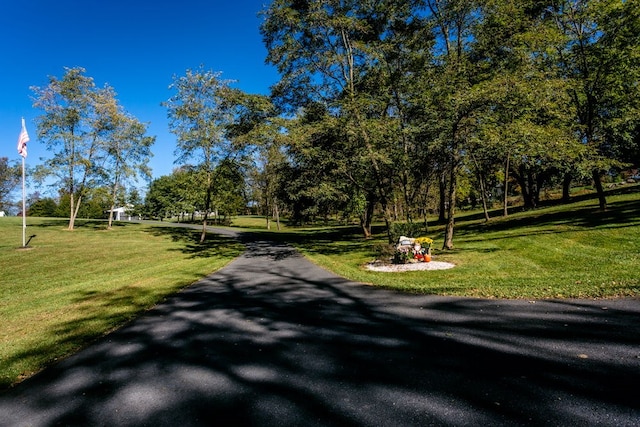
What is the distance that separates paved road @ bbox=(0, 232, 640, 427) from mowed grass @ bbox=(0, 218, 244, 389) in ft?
2.79

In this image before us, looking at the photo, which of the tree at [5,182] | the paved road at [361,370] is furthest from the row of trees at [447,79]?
the tree at [5,182]

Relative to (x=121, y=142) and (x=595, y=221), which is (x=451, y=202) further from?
(x=121, y=142)

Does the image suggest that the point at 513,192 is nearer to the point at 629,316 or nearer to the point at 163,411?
the point at 629,316

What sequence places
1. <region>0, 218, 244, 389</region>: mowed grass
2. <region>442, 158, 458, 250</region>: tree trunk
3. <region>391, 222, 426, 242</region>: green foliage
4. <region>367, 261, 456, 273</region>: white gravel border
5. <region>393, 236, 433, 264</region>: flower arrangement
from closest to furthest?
1. <region>0, 218, 244, 389</region>: mowed grass
2. <region>367, 261, 456, 273</region>: white gravel border
3. <region>393, 236, 433, 264</region>: flower arrangement
4. <region>442, 158, 458, 250</region>: tree trunk
5. <region>391, 222, 426, 242</region>: green foliage

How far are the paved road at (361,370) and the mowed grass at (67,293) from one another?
852mm

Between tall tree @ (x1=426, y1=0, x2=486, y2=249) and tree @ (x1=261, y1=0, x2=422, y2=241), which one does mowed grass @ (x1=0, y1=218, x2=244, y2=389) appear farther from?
tall tree @ (x1=426, y1=0, x2=486, y2=249)

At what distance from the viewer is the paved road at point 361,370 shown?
11.0 ft

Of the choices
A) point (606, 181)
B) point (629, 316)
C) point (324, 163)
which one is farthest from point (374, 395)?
point (606, 181)

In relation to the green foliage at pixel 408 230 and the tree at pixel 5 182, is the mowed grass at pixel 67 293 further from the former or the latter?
the tree at pixel 5 182

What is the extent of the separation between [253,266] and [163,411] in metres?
11.6

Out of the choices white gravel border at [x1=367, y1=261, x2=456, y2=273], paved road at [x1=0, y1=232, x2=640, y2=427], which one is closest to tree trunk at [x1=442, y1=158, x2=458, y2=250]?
white gravel border at [x1=367, y1=261, x2=456, y2=273]

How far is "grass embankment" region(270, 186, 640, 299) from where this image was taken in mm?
7685

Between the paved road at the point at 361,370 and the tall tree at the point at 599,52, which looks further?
the tall tree at the point at 599,52

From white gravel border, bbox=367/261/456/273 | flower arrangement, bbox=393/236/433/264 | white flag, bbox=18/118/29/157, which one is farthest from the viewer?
white flag, bbox=18/118/29/157
